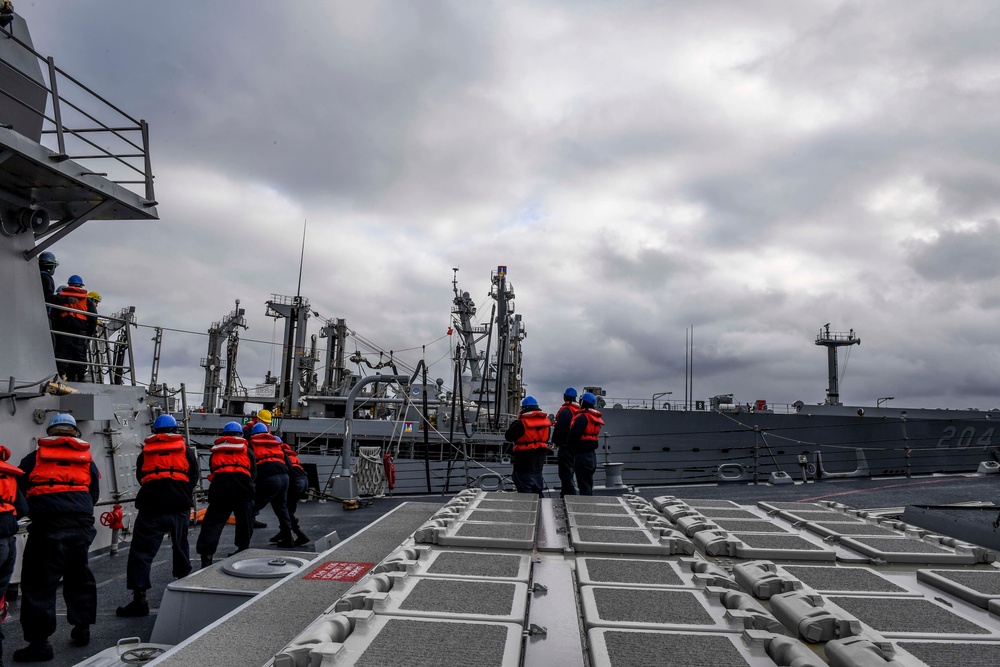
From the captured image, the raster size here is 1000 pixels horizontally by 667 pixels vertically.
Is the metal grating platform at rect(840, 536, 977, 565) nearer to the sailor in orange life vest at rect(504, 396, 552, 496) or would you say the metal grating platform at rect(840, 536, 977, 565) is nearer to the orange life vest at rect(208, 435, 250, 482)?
the sailor in orange life vest at rect(504, 396, 552, 496)

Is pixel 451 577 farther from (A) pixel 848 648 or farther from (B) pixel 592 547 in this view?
(A) pixel 848 648

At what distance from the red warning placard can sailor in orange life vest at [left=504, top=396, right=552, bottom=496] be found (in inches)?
156

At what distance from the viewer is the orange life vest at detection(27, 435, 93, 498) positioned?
3.95 metres

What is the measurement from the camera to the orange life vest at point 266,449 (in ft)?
22.3

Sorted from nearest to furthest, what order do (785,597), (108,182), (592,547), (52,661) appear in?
(785,597)
(592,547)
(52,661)
(108,182)

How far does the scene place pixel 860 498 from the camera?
836 centimetres

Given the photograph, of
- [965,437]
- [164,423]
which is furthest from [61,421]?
[965,437]

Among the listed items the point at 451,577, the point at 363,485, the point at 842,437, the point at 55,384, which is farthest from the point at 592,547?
the point at 842,437

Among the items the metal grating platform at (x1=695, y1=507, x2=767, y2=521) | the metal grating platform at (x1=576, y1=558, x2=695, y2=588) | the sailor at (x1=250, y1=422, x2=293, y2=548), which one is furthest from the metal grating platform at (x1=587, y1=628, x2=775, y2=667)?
the sailor at (x1=250, y1=422, x2=293, y2=548)

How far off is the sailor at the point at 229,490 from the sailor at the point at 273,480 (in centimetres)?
55

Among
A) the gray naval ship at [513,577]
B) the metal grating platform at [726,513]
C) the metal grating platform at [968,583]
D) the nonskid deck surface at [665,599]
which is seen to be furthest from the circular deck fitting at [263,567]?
the metal grating platform at [968,583]

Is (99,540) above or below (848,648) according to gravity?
below

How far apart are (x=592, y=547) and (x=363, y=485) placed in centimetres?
881

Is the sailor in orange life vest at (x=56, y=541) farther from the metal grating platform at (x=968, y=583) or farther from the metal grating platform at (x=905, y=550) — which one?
the metal grating platform at (x=968, y=583)
